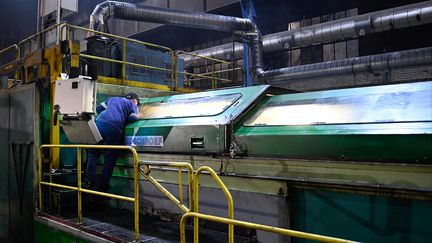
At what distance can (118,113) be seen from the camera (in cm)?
459

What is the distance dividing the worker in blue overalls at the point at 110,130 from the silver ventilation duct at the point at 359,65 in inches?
217

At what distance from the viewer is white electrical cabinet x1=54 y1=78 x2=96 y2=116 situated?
170 inches

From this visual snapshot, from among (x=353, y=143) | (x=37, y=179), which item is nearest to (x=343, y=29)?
(x=353, y=143)

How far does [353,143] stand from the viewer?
2650mm

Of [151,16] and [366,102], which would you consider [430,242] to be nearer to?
[366,102]

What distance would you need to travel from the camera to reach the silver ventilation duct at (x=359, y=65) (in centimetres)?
731

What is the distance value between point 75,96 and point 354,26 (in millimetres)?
7105

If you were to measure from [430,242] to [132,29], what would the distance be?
15162 mm

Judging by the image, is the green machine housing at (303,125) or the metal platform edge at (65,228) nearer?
the green machine housing at (303,125)

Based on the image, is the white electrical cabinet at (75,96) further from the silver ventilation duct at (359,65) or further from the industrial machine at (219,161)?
the silver ventilation duct at (359,65)

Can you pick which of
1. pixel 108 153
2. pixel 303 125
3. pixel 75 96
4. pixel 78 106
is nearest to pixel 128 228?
pixel 108 153

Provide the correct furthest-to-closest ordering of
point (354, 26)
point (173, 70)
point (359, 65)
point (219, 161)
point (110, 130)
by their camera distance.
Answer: point (354, 26) < point (359, 65) < point (173, 70) < point (110, 130) < point (219, 161)

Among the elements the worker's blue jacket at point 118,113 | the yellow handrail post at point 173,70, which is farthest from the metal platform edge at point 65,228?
the yellow handrail post at point 173,70

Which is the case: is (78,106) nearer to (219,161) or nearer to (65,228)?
(65,228)
